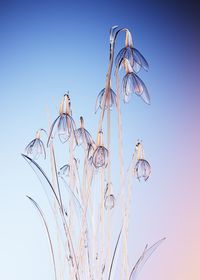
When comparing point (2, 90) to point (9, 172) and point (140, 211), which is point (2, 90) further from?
point (140, 211)

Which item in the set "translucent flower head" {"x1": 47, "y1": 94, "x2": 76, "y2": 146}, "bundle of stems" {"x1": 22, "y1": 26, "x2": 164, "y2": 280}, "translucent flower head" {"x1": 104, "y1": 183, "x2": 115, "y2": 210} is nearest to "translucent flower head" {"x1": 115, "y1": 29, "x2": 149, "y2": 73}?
"bundle of stems" {"x1": 22, "y1": 26, "x2": 164, "y2": 280}

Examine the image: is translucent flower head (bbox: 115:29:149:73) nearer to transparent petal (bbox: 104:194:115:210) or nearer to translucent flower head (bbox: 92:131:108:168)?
translucent flower head (bbox: 92:131:108:168)

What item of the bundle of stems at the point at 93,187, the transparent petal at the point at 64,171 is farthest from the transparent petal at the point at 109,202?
the transparent petal at the point at 64,171

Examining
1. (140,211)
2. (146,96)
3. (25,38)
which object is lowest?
(140,211)

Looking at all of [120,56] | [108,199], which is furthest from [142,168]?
[120,56]

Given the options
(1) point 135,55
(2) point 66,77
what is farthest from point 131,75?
(2) point 66,77

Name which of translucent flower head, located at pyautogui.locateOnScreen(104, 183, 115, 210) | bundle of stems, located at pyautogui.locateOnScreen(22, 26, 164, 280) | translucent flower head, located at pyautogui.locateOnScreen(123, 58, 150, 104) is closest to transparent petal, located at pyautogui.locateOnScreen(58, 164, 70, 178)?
bundle of stems, located at pyautogui.locateOnScreen(22, 26, 164, 280)

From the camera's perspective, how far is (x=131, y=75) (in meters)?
0.80

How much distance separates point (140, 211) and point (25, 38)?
55 centimetres

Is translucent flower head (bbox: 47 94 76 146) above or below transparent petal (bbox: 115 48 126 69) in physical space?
below

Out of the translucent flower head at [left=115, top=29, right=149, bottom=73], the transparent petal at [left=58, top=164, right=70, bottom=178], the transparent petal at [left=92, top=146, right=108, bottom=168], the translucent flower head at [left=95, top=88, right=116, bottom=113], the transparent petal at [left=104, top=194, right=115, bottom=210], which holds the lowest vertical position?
the transparent petal at [left=104, top=194, right=115, bottom=210]

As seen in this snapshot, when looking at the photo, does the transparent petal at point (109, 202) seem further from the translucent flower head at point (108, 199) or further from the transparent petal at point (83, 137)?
the transparent petal at point (83, 137)

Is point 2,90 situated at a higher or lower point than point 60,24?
lower

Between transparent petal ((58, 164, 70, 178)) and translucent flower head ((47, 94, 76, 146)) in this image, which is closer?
translucent flower head ((47, 94, 76, 146))
